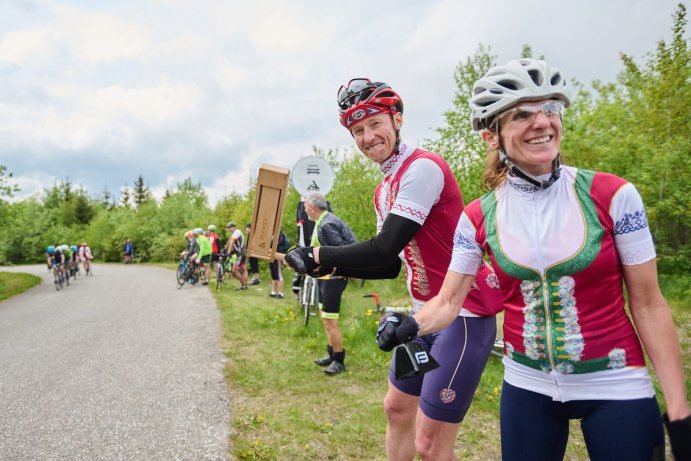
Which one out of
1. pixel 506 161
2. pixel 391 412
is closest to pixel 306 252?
pixel 506 161

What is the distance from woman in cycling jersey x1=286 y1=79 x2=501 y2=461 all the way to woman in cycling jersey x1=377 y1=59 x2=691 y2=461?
0.45 m

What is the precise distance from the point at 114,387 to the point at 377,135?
480 centimetres

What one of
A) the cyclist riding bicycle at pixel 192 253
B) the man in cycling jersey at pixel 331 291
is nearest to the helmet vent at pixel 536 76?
the man in cycling jersey at pixel 331 291

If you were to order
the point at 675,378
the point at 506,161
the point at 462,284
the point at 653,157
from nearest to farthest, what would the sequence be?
the point at 675,378
the point at 506,161
the point at 462,284
the point at 653,157

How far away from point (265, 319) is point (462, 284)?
7.56 m

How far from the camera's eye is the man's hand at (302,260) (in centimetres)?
212

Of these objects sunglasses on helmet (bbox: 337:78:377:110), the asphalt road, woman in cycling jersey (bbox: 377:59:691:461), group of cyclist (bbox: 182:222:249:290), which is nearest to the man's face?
sunglasses on helmet (bbox: 337:78:377:110)

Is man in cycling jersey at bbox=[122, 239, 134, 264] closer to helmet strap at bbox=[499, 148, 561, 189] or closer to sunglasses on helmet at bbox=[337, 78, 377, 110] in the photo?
sunglasses on helmet at bbox=[337, 78, 377, 110]

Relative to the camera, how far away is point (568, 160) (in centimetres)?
1070

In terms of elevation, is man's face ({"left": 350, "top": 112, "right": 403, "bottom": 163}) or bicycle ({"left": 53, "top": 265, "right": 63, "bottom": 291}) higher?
man's face ({"left": 350, "top": 112, "right": 403, "bottom": 163})

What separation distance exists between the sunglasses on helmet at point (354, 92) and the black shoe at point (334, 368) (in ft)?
13.5

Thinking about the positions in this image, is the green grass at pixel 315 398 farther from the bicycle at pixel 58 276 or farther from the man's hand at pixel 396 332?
the bicycle at pixel 58 276

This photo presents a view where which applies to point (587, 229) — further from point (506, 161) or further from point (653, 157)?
point (653, 157)

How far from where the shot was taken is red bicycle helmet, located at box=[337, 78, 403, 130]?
2.39 meters
